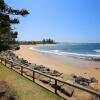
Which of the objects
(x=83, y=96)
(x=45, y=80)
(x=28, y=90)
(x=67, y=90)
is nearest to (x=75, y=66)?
(x=45, y=80)

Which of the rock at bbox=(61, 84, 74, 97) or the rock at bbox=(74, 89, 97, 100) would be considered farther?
the rock at bbox=(61, 84, 74, 97)

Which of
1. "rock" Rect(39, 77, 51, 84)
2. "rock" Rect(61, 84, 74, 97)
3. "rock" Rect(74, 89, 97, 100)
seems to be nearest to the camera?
"rock" Rect(74, 89, 97, 100)

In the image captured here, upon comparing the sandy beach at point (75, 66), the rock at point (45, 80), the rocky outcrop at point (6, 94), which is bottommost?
the sandy beach at point (75, 66)

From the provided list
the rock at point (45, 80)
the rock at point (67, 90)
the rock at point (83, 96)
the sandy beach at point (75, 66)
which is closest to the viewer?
the rock at point (83, 96)

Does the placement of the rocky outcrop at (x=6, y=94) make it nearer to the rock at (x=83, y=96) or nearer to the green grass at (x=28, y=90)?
the green grass at (x=28, y=90)

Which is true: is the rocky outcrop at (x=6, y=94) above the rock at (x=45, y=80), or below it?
below

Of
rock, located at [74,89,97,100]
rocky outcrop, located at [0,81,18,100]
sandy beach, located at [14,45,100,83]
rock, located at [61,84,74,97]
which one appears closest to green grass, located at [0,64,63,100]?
rocky outcrop, located at [0,81,18,100]

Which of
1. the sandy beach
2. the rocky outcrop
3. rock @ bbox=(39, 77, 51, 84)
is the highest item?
rock @ bbox=(39, 77, 51, 84)

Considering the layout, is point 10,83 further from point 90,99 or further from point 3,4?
point 3,4

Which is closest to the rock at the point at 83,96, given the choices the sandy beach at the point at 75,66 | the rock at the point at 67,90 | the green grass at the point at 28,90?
the rock at the point at 67,90

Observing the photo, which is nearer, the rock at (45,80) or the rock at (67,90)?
the rock at (67,90)

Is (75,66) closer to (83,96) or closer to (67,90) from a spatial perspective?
(67,90)

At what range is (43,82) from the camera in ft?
39.5

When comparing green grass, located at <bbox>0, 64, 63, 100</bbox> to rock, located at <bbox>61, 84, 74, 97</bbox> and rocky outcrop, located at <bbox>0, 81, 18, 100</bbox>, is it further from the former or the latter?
rock, located at <bbox>61, 84, 74, 97</bbox>
